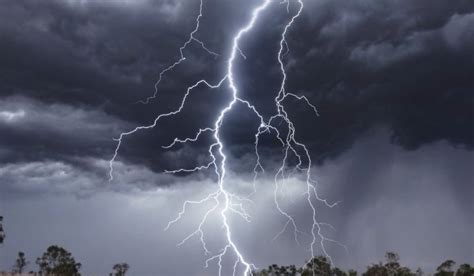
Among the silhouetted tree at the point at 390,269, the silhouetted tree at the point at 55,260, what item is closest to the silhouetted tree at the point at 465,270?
the silhouetted tree at the point at 390,269

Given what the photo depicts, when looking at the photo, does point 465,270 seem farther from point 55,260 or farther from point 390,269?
point 55,260

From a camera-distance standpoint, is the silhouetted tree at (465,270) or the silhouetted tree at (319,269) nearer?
the silhouetted tree at (465,270)

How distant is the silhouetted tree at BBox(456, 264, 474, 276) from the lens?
2660 inches

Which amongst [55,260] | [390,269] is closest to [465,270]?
[390,269]

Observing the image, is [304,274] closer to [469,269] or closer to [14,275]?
[469,269]

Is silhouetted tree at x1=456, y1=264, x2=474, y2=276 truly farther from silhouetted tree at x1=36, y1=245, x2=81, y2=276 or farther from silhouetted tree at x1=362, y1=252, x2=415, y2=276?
silhouetted tree at x1=36, y1=245, x2=81, y2=276

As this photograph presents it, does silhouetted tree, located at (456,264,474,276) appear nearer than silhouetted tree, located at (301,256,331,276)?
Yes

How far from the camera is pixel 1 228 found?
52.3 meters

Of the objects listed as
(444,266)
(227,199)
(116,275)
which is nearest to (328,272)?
(444,266)

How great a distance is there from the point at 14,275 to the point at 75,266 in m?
19.3

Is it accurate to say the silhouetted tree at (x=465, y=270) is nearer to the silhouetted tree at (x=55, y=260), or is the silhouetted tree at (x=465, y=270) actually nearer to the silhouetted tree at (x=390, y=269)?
the silhouetted tree at (x=390, y=269)

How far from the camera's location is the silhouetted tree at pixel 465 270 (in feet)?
222

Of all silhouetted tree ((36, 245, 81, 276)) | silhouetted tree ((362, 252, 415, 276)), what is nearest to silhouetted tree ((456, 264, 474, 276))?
silhouetted tree ((362, 252, 415, 276))

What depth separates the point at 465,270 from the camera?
68.9 m
